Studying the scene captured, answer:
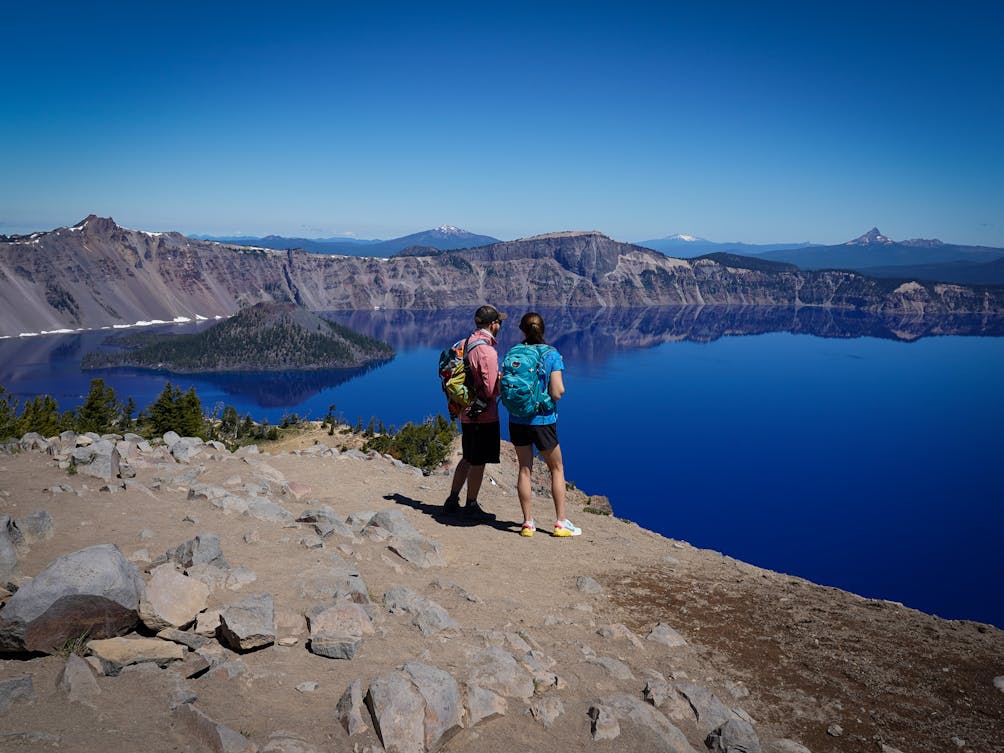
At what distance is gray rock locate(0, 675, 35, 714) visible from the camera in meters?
4.15

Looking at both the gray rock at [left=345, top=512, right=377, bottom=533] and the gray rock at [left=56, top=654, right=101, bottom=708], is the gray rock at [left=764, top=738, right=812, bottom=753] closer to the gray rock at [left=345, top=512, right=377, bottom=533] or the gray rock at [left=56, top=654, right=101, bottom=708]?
the gray rock at [left=56, top=654, right=101, bottom=708]

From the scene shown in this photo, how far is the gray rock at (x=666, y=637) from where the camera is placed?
22.1 feet

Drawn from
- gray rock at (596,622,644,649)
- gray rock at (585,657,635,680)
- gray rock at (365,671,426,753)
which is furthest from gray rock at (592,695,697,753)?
gray rock at (365,671,426,753)

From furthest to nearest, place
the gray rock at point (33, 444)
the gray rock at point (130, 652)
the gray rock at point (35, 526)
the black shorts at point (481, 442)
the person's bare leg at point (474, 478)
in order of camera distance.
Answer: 1. the gray rock at point (33, 444)
2. the person's bare leg at point (474, 478)
3. the black shorts at point (481, 442)
4. the gray rock at point (35, 526)
5. the gray rock at point (130, 652)

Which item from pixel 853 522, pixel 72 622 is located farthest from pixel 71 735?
pixel 853 522

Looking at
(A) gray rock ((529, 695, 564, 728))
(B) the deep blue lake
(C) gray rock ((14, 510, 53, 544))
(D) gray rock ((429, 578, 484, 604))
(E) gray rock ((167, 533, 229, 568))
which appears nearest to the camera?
(A) gray rock ((529, 695, 564, 728))

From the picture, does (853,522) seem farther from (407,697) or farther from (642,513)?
(407,697)

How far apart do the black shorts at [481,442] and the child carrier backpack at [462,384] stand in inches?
11.3

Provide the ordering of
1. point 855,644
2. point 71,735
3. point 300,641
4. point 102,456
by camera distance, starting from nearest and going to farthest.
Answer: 1. point 71,735
2. point 300,641
3. point 855,644
4. point 102,456

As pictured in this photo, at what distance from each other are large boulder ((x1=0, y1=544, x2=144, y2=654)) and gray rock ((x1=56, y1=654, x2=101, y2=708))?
0.43 meters

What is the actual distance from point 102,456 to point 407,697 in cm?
852

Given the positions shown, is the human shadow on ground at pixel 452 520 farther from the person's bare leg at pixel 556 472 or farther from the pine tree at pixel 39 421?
the pine tree at pixel 39 421

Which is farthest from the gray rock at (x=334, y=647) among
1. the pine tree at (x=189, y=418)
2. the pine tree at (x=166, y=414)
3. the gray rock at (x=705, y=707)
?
the pine tree at (x=189, y=418)

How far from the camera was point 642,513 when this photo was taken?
84.4 metres
